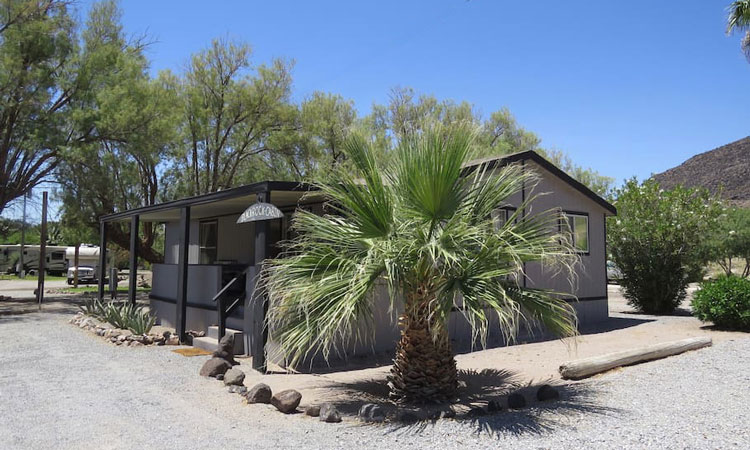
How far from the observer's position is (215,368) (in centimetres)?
760

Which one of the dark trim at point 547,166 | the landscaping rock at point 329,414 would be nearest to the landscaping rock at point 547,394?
the landscaping rock at point 329,414

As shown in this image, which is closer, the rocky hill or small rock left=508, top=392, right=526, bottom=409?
small rock left=508, top=392, right=526, bottom=409

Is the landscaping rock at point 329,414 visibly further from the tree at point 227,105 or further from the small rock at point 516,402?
the tree at point 227,105

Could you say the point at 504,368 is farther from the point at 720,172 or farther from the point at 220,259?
the point at 720,172

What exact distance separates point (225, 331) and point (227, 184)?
47.0ft

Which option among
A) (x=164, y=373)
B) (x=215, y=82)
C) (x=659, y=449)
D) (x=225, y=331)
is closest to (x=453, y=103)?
(x=215, y=82)

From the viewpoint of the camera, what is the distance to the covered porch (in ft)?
27.1

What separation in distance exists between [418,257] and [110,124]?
15538 millimetres

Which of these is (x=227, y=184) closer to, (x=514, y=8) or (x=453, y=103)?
(x=453, y=103)

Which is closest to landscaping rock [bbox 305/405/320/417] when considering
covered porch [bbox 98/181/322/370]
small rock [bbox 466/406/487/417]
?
small rock [bbox 466/406/487/417]

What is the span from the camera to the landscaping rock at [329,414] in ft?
18.2

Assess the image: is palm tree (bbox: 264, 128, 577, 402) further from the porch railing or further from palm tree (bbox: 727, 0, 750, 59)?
palm tree (bbox: 727, 0, 750, 59)

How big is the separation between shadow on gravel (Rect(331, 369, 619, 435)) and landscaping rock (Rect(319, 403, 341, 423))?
269 mm

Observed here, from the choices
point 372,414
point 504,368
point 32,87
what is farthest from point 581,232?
point 32,87
